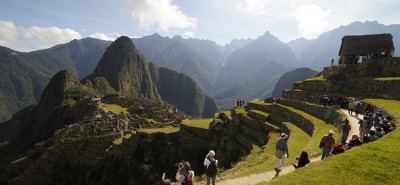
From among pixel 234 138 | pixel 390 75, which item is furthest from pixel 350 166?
pixel 390 75

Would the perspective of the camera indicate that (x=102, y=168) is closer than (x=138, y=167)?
No

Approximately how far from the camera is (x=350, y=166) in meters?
13.4

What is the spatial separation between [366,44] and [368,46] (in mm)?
475

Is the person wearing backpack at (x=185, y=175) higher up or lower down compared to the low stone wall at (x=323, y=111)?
higher up

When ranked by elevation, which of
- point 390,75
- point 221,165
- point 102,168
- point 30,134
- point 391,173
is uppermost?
point 390,75

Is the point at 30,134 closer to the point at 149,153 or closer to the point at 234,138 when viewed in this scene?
the point at 149,153

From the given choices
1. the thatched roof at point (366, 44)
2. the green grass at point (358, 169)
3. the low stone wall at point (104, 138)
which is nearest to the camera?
the green grass at point (358, 169)

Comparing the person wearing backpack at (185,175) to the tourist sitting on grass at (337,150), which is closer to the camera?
the person wearing backpack at (185,175)

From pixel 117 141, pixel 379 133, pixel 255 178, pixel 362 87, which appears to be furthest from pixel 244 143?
pixel 117 141

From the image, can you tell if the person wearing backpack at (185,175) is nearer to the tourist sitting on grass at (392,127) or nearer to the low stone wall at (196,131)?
the tourist sitting on grass at (392,127)

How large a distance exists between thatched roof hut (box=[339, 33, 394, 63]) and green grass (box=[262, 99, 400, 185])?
33.8 meters

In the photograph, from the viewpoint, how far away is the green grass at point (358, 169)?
487 inches

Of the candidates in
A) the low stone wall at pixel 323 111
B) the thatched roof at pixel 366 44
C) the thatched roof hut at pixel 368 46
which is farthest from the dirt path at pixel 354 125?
the thatched roof at pixel 366 44

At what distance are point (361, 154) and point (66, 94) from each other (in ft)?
409
